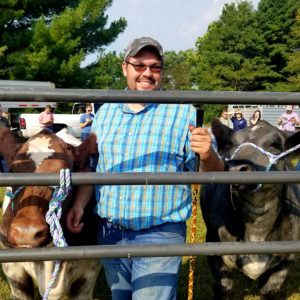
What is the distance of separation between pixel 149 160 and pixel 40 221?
27.2 inches

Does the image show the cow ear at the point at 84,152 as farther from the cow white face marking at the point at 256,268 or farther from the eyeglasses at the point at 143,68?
the cow white face marking at the point at 256,268

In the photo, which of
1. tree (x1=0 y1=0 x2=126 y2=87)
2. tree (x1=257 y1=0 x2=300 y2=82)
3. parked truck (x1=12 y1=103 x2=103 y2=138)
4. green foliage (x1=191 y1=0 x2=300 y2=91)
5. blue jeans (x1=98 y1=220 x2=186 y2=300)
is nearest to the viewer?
blue jeans (x1=98 y1=220 x2=186 y2=300)

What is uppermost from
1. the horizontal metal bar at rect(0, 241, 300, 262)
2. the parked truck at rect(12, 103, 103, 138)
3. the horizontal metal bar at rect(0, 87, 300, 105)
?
the horizontal metal bar at rect(0, 87, 300, 105)

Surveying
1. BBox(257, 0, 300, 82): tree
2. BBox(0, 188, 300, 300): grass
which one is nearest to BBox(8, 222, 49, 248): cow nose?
BBox(0, 188, 300, 300): grass

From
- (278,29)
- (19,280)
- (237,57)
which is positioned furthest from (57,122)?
(278,29)

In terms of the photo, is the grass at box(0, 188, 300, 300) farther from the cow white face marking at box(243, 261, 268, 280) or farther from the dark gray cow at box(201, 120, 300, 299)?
the cow white face marking at box(243, 261, 268, 280)

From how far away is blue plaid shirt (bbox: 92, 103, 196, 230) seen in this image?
78.1 inches

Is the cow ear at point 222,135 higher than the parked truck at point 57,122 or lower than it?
higher

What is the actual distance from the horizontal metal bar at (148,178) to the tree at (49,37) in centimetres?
1895

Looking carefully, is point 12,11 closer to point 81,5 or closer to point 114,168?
point 81,5

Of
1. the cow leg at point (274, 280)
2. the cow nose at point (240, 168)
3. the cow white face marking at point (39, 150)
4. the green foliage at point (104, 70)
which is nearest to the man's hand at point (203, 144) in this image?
the cow nose at point (240, 168)

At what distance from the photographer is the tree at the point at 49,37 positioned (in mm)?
19234

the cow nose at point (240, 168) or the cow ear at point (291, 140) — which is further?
the cow ear at point (291, 140)

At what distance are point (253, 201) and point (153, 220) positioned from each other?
96 centimetres
